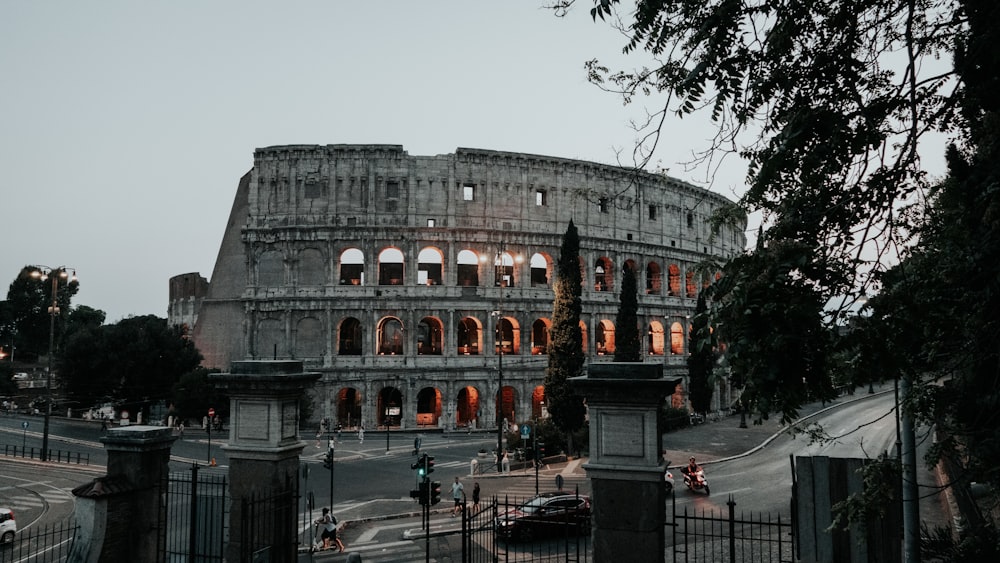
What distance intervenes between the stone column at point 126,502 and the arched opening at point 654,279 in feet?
150

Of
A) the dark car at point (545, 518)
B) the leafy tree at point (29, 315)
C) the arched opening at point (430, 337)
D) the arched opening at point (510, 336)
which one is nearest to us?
the dark car at point (545, 518)

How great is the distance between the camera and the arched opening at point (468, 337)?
43981mm

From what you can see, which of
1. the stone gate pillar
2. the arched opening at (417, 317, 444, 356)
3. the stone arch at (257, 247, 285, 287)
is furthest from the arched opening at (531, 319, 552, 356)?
the stone gate pillar

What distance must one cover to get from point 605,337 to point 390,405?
17110 mm

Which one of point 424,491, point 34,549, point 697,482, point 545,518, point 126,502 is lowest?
point 34,549

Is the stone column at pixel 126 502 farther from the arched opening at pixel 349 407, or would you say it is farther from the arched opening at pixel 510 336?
the arched opening at pixel 510 336

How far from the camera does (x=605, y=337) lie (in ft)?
156

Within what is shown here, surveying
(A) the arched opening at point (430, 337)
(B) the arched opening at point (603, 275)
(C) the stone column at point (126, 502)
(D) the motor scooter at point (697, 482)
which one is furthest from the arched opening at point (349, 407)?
(C) the stone column at point (126, 502)

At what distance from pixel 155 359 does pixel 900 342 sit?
46.8m

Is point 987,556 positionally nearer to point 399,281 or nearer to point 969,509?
point 969,509

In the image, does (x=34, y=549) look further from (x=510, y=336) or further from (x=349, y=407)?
(x=510, y=336)

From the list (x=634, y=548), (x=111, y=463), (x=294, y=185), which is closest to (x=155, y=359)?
(x=294, y=185)

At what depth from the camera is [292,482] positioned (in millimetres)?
7363

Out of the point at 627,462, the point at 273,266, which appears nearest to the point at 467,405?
the point at 273,266
